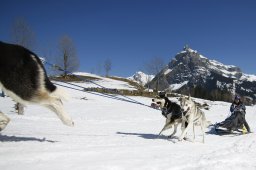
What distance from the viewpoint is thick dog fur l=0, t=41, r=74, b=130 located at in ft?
16.8

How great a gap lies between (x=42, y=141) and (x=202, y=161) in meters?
3.29

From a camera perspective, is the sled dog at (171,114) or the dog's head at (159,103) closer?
the sled dog at (171,114)

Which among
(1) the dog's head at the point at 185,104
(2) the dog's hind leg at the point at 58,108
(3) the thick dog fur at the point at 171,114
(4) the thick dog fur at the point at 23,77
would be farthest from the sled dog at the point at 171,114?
(4) the thick dog fur at the point at 23,77

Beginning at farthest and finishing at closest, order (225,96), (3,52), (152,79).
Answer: (225,96)
(152,79)
(3,52)

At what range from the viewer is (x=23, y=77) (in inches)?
207

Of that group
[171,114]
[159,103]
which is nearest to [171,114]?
[171,114]

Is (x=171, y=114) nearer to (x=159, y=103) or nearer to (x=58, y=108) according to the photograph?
(x=159, y=103)

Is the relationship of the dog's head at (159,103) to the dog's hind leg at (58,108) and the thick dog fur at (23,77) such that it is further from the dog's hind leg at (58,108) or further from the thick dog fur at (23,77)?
the thick dog fur at (23,77)

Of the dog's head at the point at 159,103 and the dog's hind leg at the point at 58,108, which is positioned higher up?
the dog's head at the point at 159,103

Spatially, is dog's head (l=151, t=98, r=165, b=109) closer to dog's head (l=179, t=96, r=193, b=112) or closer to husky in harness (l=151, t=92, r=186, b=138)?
husky in harness (l=151, t=92, r=186, b=138)

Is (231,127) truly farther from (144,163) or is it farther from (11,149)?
(11,149)

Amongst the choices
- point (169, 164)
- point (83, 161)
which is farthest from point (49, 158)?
point (169, 164)

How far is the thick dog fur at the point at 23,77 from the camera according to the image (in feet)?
16.8

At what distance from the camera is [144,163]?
559cm
